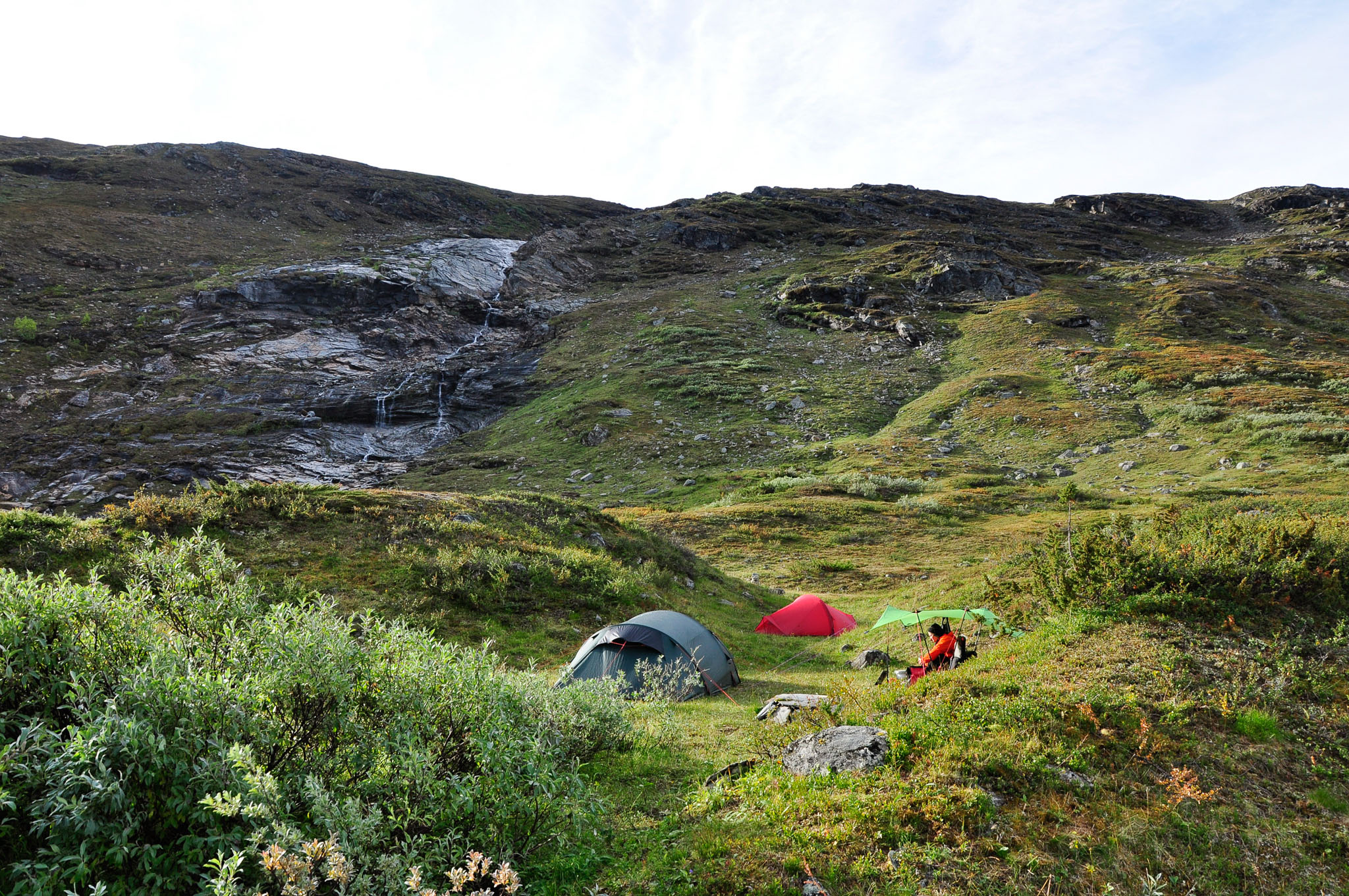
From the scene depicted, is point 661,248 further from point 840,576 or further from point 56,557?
point 56,557

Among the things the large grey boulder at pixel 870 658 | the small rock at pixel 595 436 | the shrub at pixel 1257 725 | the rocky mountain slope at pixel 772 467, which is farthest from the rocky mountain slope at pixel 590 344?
the shrub at pixel 1257 725

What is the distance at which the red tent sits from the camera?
60.6 feet

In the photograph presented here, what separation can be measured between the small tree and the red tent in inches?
2392

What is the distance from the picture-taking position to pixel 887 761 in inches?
262

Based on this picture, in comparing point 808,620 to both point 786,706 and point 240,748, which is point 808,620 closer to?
point 786,706

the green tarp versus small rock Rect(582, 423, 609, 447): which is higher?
small rock Rect(582, 423, 609, 447)

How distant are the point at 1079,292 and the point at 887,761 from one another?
8834 centimetres

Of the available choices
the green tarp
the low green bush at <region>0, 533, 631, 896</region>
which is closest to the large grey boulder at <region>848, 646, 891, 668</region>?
the green tarp

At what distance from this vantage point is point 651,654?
13.0 metres

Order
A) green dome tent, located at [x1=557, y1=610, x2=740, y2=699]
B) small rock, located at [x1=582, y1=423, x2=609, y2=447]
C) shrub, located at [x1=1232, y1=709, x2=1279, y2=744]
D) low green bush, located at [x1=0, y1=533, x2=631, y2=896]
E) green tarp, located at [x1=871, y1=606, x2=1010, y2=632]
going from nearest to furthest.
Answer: low green bush, located at [x1=0, y1=533, x2=631, y2=896], shrub, located at [x1=1232, y1=709, x2=1279, y2=744], green tarp, located at [x1=871, y1=606, x2=1010, y2=632], green dome tent, located at [x1=557, y1=610, x2=740, y2=699], small rock, located at [x1=582, y1=423, x2=609, y2=447]

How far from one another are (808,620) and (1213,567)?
10.8 metres

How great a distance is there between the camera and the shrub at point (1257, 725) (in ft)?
22.5

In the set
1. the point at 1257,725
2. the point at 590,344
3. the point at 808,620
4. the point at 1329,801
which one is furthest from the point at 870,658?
the point at 590,344

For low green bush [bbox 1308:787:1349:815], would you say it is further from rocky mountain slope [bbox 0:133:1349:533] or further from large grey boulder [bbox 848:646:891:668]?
rocky mountain slope [bbox 0:133:1349:533]
